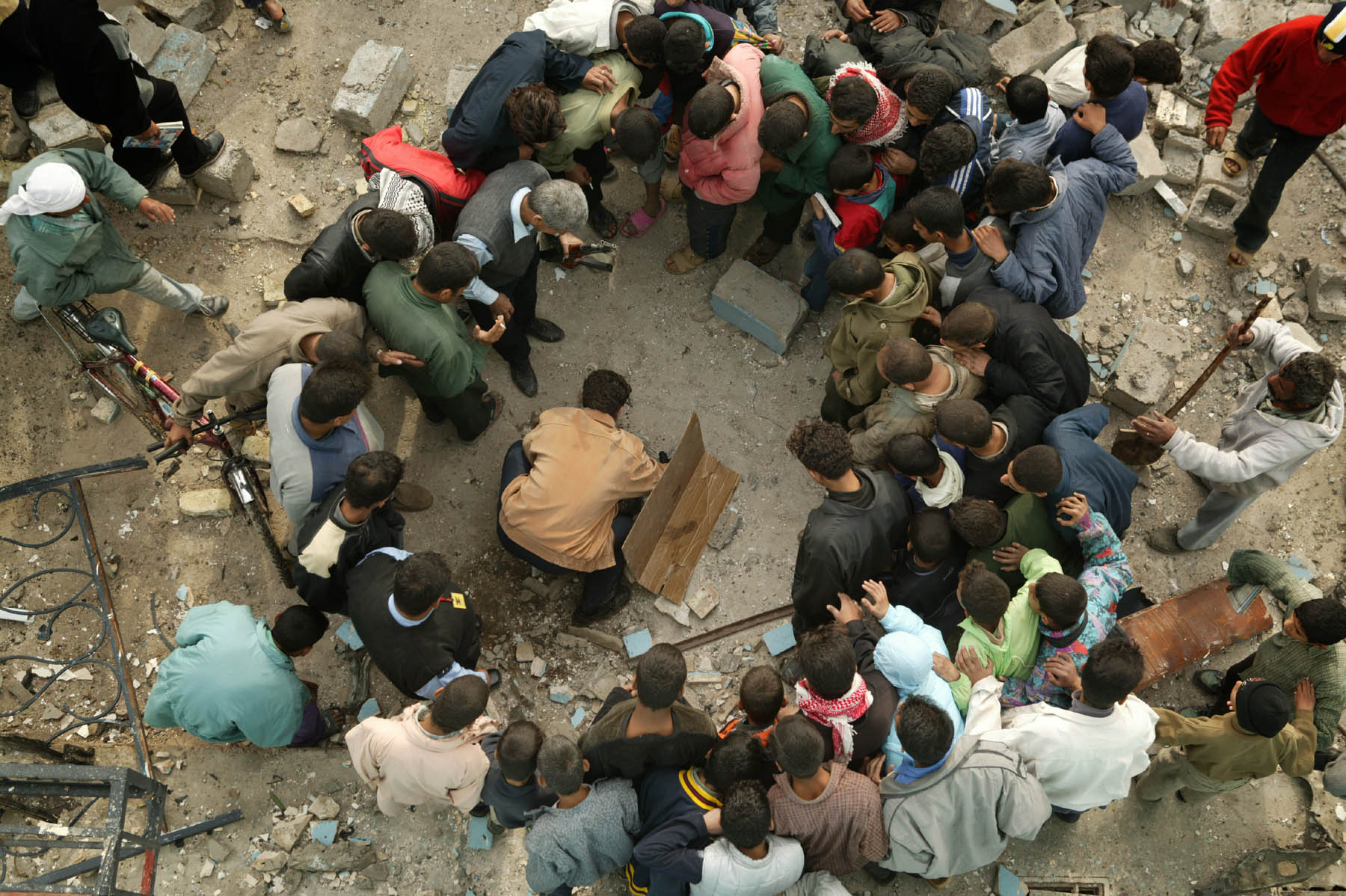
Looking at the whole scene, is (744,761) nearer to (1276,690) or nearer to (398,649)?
(398,649)

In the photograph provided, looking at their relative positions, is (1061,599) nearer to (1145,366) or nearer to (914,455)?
(914,455)

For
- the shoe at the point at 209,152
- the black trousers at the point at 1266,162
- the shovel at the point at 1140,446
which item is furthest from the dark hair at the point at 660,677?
the black trousers at the point at 1266,162

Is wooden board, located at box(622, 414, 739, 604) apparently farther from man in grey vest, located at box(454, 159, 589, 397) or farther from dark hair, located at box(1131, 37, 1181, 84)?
dark hair, located at box(1131, 37, 1181, 84)

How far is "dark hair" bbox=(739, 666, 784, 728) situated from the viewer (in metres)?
4.05

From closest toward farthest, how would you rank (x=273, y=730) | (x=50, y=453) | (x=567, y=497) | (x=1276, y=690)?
(x=1276, y=690), (x=273, y=730), (x=567, y=497), (x=50, y=453)

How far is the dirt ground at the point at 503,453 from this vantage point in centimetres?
486

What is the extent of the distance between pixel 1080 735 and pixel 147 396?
5129 millimetres

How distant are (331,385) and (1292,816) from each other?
5449 millimetres

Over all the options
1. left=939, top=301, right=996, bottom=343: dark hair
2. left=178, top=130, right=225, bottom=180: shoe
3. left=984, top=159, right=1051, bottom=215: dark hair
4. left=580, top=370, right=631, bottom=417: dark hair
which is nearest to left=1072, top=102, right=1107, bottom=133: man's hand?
left=984, top=159, right=1051, bottom=215: dark hair

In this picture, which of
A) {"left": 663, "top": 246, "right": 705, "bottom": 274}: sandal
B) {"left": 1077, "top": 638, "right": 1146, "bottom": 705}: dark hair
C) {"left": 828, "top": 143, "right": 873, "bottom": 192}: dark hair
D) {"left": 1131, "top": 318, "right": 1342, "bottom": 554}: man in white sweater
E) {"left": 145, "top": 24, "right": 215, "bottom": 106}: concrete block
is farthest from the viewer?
{"left": 145, "top": 24, "right": 215, "bottom": 106}: concrete block

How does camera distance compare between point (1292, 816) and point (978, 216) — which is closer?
point (1292, 816)

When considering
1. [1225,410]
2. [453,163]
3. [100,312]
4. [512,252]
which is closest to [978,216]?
[1225,410]

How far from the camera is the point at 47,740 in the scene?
500 cm

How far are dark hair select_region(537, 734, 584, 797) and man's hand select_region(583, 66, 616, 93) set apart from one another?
11.8 ft
